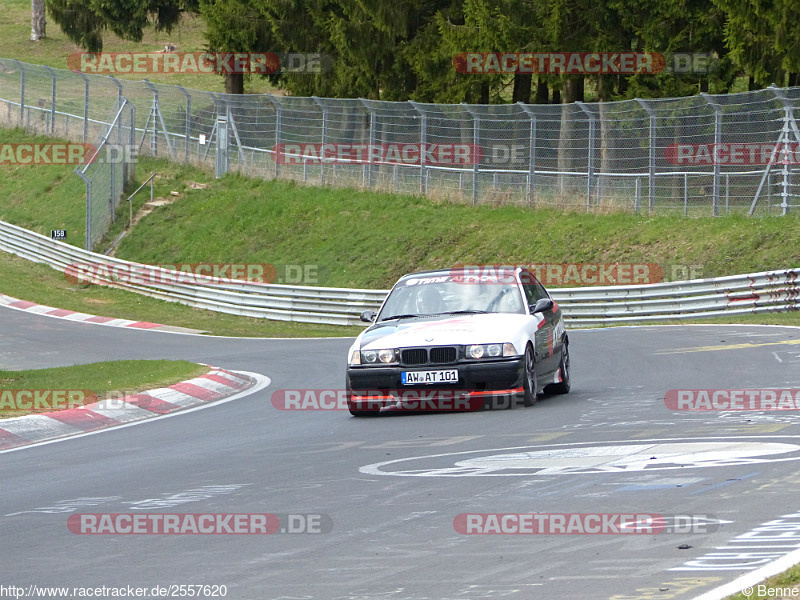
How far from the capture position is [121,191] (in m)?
39.7

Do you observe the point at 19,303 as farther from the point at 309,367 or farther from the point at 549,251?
the point at 309,367

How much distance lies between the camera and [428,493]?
7457 millimetres

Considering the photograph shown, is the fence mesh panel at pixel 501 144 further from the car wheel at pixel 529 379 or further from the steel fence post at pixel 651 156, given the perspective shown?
the car wheel at pixel 529 379

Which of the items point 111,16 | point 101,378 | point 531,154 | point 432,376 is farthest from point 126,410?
point 111,16

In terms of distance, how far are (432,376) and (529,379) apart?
0.99m

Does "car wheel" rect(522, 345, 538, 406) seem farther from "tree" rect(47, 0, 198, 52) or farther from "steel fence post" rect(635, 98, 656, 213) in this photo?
"tree" rect(47, 0, 198, 52)

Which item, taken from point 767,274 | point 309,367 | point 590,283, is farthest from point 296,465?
point 590,283

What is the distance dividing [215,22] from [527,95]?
12774 millimetres
